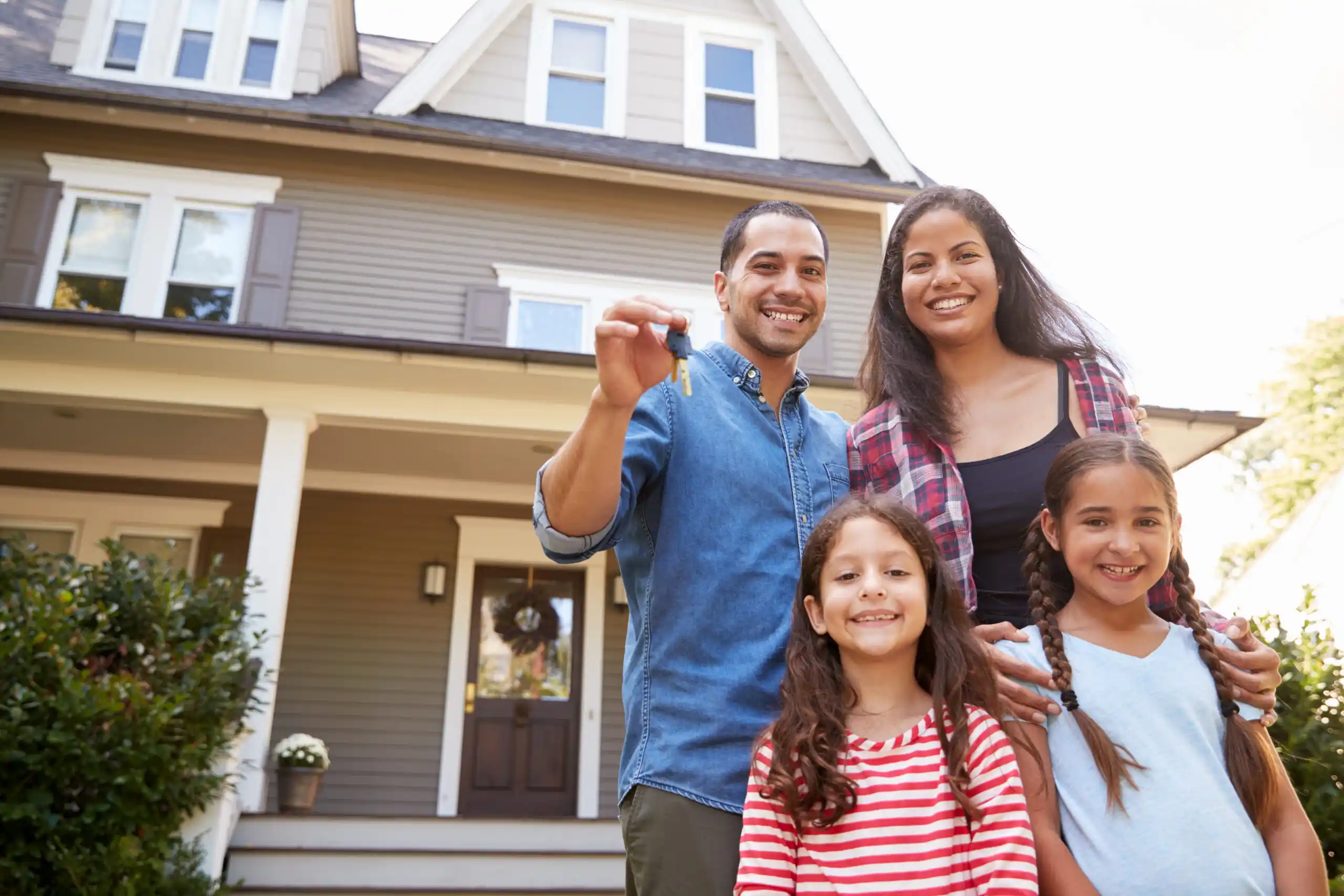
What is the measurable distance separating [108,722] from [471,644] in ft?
14.0

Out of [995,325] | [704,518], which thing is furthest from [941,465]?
[704,518]

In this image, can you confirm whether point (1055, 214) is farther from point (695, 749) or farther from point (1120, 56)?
point (695, 749)

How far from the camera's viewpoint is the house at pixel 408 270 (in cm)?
841

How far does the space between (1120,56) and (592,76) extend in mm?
7935

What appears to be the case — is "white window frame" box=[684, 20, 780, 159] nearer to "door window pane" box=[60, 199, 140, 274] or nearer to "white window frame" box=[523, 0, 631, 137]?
"white window frame" box=[523, 0, 631, 137]

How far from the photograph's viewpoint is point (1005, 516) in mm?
1823

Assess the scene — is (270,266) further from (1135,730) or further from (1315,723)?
(1135,730)

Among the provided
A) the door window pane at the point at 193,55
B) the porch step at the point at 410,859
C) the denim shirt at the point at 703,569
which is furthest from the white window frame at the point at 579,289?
Answer: the denim shirt at the point at 703,569

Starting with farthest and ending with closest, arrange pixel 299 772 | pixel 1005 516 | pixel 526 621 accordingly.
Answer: pixel 526 621, pixel 299 772, pixel 1005 516

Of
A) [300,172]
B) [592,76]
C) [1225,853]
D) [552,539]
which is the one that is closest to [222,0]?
[300,172]

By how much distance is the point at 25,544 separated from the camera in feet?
18.4

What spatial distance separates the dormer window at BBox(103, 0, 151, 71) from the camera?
965 cm

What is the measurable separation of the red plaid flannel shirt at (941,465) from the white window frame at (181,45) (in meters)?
9.62

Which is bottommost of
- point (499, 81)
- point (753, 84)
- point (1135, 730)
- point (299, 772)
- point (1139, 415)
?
point (299, 772)
